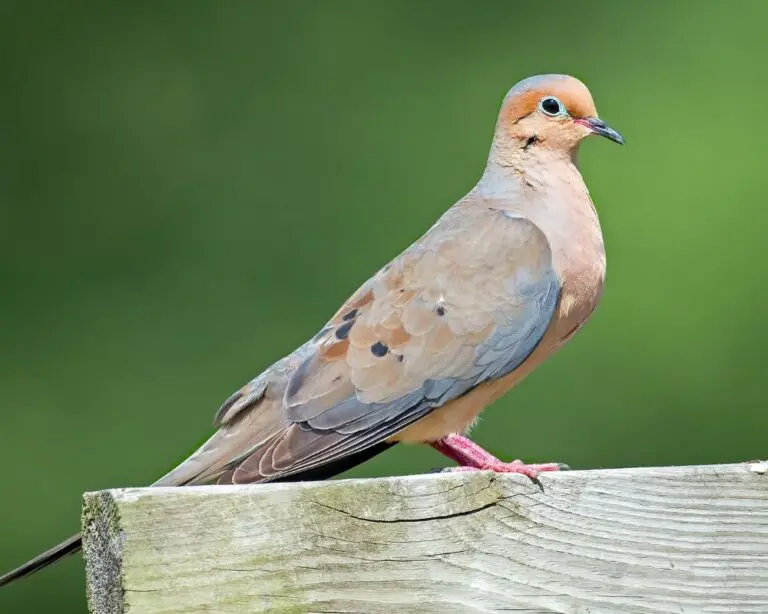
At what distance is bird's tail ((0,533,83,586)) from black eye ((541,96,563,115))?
141cm

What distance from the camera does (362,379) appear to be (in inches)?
95.4

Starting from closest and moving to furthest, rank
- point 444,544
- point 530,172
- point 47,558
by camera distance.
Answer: point 444,544 < point 47,558 < point 530,172

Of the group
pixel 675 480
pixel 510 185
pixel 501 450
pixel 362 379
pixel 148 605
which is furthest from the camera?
pixel 501 450

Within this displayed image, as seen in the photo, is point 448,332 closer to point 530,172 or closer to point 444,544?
point 530,172

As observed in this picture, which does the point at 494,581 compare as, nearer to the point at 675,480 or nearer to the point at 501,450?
the point at 675,480

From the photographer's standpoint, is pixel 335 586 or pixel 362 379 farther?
pixel 362 379

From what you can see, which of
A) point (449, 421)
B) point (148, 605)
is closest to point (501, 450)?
point (449, 421)

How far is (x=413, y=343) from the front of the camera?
8.17 feet

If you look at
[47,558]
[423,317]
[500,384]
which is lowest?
[47,558]

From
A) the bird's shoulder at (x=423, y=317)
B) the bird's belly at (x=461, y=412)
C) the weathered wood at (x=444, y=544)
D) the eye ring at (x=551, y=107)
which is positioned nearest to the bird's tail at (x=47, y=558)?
the weathered wood at (x=444, y=544)

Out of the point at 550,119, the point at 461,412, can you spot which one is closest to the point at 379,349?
the point at 461,412

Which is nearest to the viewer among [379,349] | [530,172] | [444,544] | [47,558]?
[444,544]

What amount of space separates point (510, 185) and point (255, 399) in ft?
2.39

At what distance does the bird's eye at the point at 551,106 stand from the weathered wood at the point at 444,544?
3.61 ft
